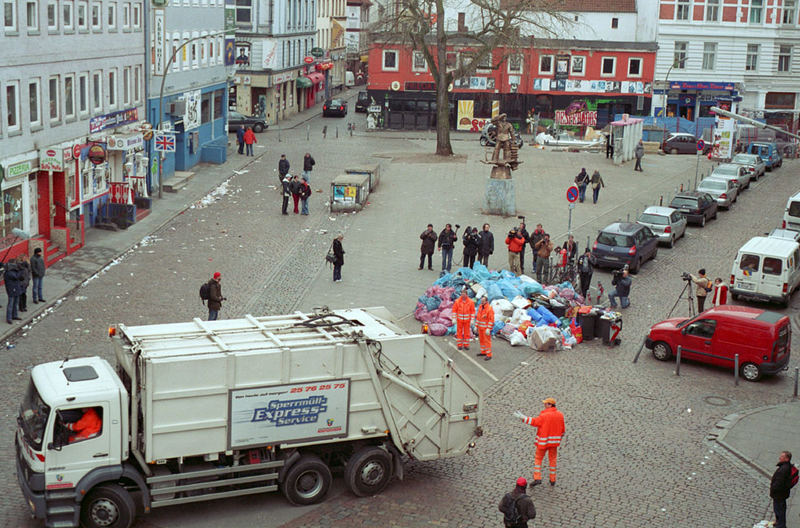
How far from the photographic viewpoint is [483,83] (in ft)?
228

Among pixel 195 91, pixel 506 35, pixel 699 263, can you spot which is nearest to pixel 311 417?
pixel 699 263

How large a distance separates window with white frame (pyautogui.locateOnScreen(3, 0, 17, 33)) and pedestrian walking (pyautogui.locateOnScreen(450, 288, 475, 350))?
48.1 ft

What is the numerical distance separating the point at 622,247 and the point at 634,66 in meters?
41.3

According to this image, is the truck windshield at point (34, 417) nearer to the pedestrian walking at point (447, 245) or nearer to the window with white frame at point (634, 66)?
the pedestrian walking at point (447, 245)

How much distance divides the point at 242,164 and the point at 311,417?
36.7m

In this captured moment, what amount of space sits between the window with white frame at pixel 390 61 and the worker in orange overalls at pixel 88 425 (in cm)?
5802

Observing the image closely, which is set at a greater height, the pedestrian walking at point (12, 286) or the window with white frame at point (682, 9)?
the window with white frame at point (682, 9)

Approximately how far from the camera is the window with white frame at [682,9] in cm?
6969

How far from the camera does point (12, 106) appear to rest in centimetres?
2891

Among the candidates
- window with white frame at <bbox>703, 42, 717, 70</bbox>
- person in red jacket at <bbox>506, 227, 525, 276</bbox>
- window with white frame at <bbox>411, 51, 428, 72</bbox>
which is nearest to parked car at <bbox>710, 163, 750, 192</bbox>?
person in red jacket at <bbox>506, 227, 525, 276</bbox>

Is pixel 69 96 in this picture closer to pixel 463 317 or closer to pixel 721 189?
pixel 463 317

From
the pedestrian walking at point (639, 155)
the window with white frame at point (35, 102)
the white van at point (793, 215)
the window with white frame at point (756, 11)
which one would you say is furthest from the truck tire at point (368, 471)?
the window with white frame at point (756, 11)

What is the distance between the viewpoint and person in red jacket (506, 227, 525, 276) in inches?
1183

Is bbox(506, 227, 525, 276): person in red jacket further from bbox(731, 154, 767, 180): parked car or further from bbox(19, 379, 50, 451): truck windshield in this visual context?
bbox(731, 154, 767, 180): parked car
